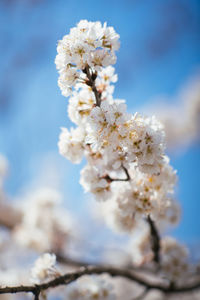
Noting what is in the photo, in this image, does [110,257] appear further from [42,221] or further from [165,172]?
[165,172]

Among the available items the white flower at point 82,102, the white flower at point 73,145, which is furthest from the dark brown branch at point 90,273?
the white flower at point 82,102

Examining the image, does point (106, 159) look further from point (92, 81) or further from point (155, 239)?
point (155, 239)

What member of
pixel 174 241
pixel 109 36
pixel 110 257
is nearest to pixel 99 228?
pixel 110 257

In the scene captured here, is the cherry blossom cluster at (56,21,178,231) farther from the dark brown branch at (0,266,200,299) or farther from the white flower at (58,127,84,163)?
the dark brown branch at (0,266,200,299)

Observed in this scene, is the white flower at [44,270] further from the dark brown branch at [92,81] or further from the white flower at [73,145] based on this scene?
the dark brown branch at [92,81]

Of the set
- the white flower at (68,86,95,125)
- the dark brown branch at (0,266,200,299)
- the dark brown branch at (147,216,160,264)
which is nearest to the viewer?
the dark brown branch at (0,266,200,299)

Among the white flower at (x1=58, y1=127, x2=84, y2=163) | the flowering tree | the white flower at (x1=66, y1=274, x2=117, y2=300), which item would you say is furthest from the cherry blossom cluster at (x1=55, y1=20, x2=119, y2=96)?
the white flower at (x1=66, y1=274, x2=117, y2=300)
